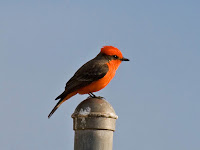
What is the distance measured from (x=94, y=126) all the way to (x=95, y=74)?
1.93 meters

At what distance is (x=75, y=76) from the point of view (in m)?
6.16

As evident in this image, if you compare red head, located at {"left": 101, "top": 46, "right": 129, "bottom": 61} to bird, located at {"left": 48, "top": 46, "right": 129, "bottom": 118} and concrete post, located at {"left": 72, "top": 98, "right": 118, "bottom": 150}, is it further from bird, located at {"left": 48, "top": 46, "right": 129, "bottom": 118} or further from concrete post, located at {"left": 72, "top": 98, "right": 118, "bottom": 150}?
concrete post, located at {"left": 72, "top": 98, "right": 118, "bottom": 150}

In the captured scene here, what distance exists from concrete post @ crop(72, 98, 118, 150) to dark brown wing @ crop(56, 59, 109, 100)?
4.47ft

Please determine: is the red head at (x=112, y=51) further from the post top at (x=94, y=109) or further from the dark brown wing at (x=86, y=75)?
the post top at (x=94, y=109)

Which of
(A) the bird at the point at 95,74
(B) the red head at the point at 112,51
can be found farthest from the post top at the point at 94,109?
(B) the red head at the point at 112,51

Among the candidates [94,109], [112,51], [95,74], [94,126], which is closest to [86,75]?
[95,74]

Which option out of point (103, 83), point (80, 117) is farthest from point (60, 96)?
point (80, 117)

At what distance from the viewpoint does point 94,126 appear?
14.0ft

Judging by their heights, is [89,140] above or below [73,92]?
below

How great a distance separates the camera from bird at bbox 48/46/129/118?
5832 millimetres

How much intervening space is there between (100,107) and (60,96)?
1.48 meters

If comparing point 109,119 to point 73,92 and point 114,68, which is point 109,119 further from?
point 114,68

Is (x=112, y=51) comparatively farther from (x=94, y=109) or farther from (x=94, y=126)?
(x=94, y=126)

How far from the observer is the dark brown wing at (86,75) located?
229 inches
